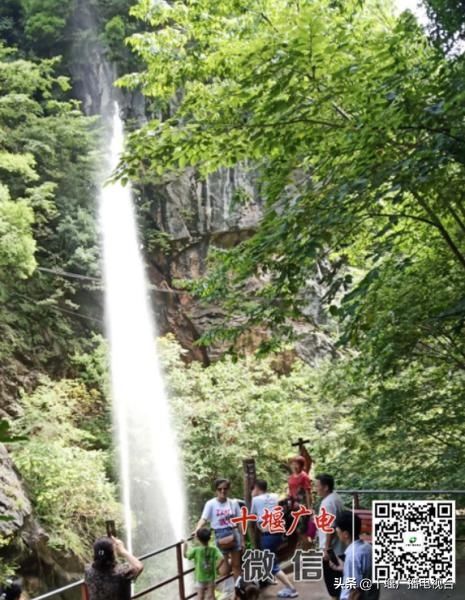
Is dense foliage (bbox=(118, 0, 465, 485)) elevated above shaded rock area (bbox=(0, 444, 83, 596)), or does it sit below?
above

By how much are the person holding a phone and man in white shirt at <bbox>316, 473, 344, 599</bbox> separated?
1.24m

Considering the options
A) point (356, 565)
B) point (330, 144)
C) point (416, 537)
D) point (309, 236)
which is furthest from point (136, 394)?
point (356, 565)

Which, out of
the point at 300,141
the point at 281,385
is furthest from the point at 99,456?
the point at 300,141

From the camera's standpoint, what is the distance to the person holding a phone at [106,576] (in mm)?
3424

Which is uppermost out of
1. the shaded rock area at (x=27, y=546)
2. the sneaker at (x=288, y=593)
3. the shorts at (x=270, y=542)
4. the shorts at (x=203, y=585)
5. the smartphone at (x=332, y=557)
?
the smartphone at (x=332, y=557)

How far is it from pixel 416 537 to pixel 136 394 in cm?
1188

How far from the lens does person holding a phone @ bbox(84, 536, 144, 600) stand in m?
3.42

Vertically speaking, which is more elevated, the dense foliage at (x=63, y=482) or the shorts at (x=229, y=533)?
the shorts at (x=229, y=533)

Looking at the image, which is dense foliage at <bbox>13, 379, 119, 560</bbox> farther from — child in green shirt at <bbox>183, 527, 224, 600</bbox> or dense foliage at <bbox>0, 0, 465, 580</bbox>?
child in green shirt at <bbox>183, 527, 224, 600</bbox>

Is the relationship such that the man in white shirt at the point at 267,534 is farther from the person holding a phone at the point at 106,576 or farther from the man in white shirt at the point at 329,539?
the person holding a phone at the point at 106,576

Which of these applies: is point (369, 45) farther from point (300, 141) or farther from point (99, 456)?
point (99, 456)

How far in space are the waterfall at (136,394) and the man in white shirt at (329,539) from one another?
28.6ft

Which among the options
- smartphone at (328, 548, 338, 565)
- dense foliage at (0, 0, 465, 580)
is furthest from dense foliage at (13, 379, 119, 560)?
smartphone at (328, 548, 338, 565)

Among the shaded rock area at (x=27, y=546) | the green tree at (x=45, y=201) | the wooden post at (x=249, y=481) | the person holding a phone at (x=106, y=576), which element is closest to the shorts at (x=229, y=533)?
the wooden post at (x=249, y=481)
